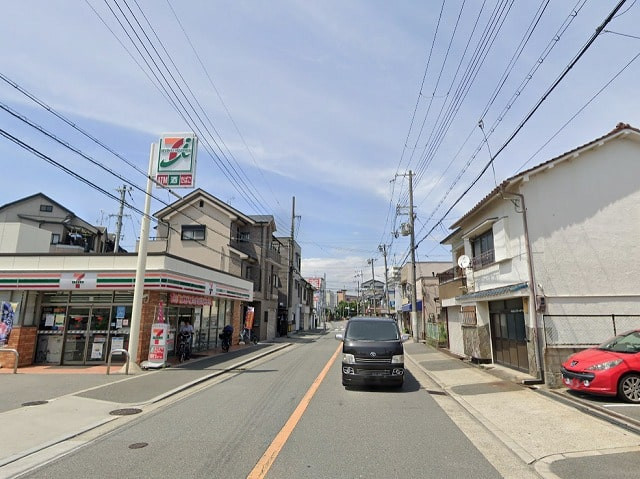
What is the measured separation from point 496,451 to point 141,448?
17.1 feet

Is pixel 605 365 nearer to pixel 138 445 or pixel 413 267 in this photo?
pixel 138 445

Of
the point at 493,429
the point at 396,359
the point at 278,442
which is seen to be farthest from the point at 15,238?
the point at 493,429

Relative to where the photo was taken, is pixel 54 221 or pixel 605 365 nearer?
pixel 605 365

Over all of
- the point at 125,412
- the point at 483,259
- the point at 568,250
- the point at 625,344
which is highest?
the point at 483,259

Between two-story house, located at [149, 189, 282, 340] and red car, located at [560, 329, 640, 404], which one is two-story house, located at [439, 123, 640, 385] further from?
two-story house, located at [149, 189, 282, 340]

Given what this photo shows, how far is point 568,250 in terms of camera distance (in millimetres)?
11750

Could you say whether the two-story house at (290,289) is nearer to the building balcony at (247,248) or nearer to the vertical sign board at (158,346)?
the building balcony at (247,248)

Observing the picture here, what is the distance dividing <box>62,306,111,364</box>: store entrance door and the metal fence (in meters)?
15.3

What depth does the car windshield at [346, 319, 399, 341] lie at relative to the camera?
11.0 m

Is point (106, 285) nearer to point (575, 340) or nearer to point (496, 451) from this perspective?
point (496, 451)

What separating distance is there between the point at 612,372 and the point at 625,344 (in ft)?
3.60

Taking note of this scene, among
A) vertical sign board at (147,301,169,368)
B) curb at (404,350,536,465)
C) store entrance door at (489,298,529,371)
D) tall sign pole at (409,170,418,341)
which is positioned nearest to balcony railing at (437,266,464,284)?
store entrance door at (489,298,529,371)

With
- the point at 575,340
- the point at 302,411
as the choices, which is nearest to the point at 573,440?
the point at 302,411

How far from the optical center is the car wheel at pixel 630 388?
830 centimetres
